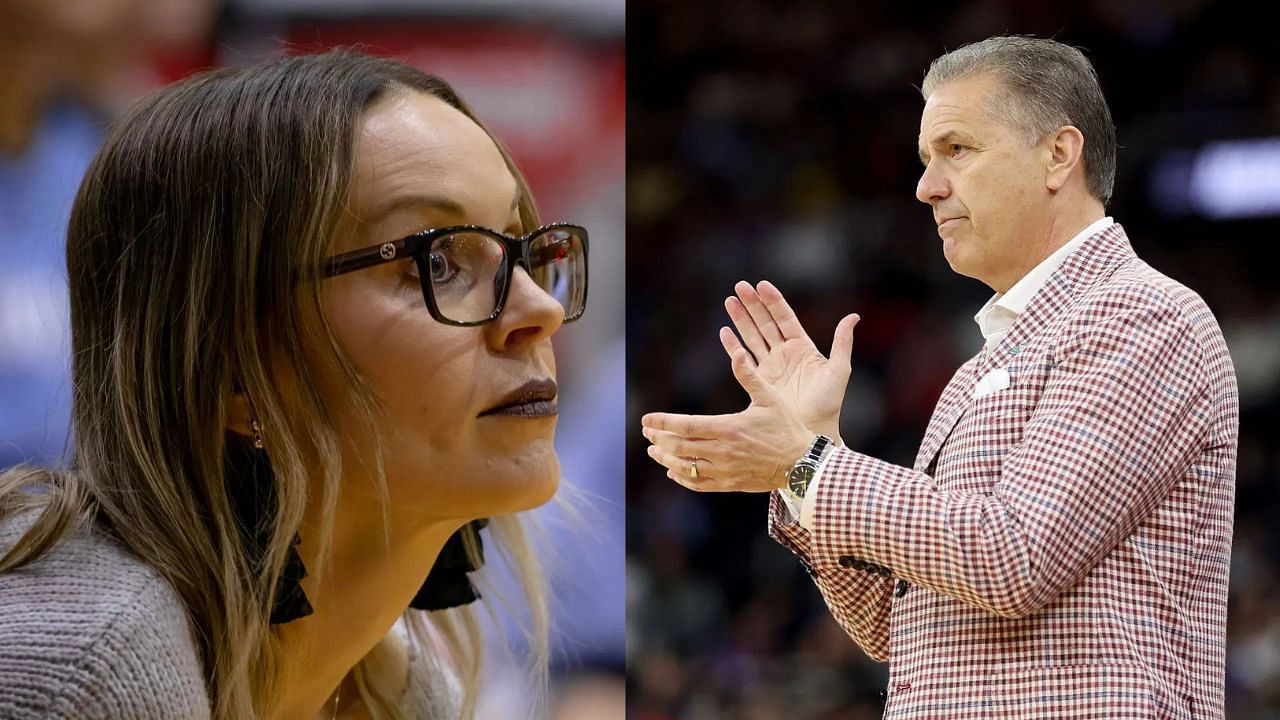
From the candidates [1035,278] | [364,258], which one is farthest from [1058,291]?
[364,258]

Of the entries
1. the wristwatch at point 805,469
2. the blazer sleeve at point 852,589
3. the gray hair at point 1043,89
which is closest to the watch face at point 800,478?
the wristwatch at point 805,469

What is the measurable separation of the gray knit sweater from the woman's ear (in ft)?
0.60

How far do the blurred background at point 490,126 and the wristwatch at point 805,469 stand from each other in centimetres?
51

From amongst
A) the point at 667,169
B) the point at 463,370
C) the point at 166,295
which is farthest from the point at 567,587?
the point at 166,295

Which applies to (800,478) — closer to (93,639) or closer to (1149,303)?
(1149,303)

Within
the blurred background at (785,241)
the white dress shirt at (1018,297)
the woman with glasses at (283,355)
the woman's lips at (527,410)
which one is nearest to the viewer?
the woman with glasses at (283,355)

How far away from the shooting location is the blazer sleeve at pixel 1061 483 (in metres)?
1.41

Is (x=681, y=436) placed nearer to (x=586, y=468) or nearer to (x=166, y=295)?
(x=166, y=295)

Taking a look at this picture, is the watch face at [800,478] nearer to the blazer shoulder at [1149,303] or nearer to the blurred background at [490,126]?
the blazer shoulder at [1149,303]

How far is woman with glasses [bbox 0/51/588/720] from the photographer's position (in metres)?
1.39

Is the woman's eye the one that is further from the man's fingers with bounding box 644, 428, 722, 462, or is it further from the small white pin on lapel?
the small white pin on lapel

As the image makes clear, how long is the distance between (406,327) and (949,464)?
0.62 meters

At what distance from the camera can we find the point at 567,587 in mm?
2217

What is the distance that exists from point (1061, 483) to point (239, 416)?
2.82ft
